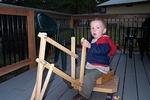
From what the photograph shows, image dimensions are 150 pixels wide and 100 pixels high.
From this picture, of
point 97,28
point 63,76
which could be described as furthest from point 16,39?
point 63,76

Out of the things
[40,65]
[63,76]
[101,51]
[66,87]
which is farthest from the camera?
[66,87]

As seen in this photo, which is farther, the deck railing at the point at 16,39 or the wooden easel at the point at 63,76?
the deck railing at the point at 16,39

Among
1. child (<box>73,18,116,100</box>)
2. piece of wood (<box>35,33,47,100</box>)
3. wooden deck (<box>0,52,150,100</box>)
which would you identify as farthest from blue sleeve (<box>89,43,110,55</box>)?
piece of wood (<box>35,33,47,100</box>)

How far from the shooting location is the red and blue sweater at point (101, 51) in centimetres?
254

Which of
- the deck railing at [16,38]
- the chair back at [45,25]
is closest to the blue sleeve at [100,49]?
the chair back at [45,25]

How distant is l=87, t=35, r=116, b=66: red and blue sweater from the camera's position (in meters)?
2.54

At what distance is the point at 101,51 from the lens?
2529 millimetres

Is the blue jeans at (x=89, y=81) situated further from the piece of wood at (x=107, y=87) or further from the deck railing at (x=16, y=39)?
the deck railing at (x=16, y=39)

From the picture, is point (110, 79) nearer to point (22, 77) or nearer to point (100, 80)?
point (100, 80)

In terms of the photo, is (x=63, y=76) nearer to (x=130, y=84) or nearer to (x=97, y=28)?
(x=97, y=28)

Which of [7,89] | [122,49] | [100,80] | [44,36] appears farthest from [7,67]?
[122,49]

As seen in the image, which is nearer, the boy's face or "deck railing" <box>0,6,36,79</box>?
the boy's face

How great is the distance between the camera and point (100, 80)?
8.32 ft

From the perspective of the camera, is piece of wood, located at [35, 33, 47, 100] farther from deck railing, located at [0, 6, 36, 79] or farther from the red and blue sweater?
deck railing, located at [0, 6, 36, 79]
